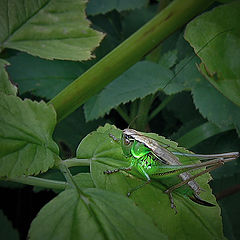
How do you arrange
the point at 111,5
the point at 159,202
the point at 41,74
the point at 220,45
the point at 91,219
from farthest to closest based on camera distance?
the point at 111,5 < the point at 41,74 < the point at 220,45 < the point at 159,202 < the point at 91,219

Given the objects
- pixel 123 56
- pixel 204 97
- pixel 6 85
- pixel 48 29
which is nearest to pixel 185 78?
pixel 204 97

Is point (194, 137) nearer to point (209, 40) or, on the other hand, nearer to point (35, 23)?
point (209, 40)

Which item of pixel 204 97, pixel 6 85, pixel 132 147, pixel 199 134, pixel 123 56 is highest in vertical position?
pixel 6 85

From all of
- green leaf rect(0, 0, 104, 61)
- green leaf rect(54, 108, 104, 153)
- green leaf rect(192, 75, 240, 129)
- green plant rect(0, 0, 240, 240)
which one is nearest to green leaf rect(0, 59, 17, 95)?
green plant rect(0, 0, 240, 240)

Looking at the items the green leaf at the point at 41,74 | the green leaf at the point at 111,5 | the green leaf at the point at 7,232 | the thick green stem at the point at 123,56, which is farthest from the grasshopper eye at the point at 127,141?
the green leaf at the point at 111,5

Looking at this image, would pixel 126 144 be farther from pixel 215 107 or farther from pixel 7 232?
pixel 7 232

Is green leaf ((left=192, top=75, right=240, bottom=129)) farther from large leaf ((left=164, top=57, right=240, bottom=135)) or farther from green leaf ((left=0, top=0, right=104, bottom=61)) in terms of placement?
green leaf ((left=0, top=0, right=104, bottom=61))
